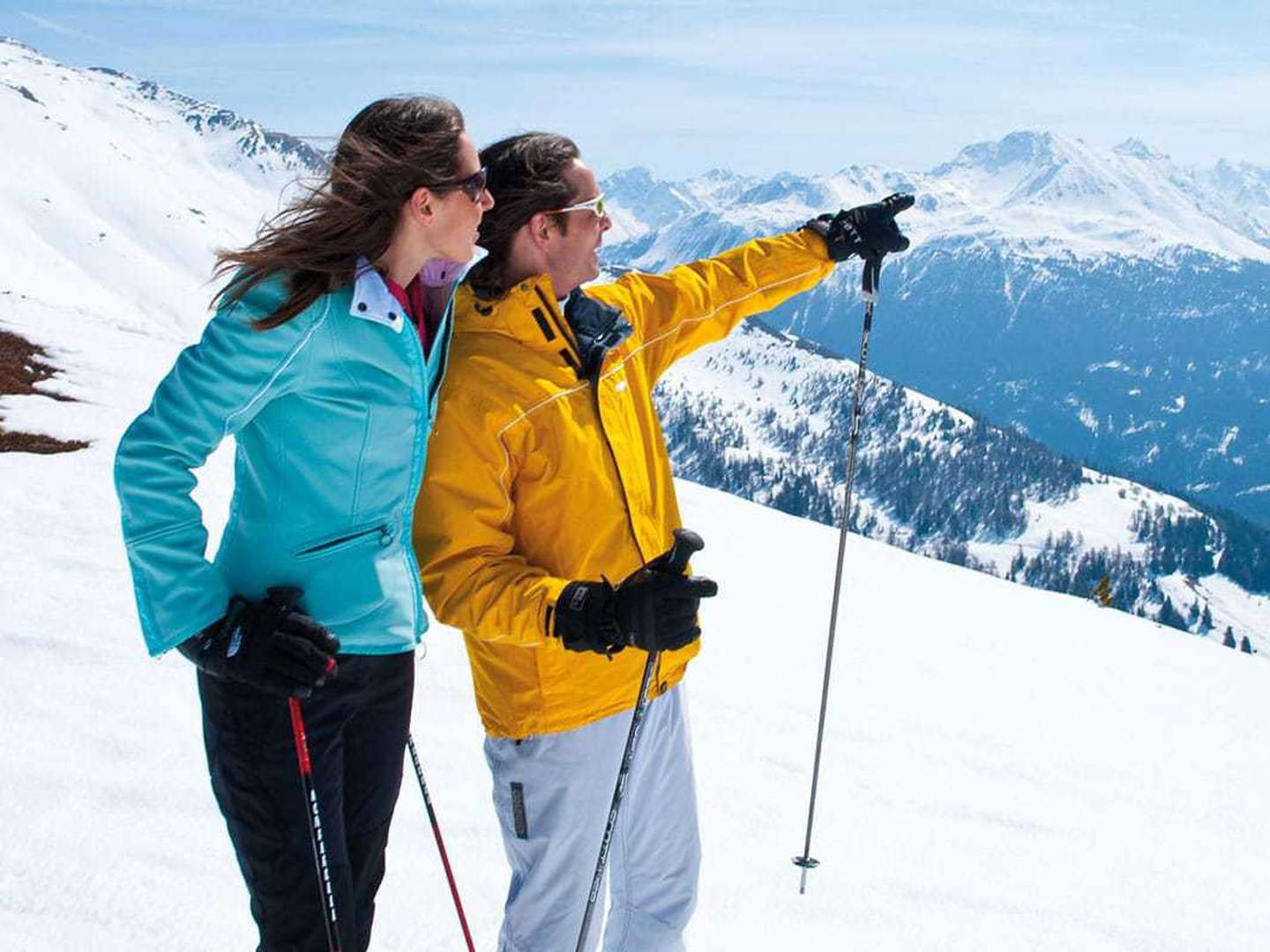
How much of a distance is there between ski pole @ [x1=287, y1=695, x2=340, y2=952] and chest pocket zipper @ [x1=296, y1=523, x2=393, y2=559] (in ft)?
1.23

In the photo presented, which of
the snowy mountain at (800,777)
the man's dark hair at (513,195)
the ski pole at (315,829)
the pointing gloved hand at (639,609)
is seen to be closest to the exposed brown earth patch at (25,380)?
the snowy mountain at (800,777)

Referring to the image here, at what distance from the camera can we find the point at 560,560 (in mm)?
3141

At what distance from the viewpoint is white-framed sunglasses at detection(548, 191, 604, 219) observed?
320cm

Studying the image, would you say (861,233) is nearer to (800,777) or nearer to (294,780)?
(294,780)

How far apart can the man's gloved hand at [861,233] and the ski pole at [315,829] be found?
10.2 ft

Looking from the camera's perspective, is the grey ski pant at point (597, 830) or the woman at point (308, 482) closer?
the woman at point (308, 482)

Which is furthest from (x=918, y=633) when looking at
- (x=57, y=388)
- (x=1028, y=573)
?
(x=1028, y=573)

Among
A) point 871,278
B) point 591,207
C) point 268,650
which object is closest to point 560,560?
point 268,650

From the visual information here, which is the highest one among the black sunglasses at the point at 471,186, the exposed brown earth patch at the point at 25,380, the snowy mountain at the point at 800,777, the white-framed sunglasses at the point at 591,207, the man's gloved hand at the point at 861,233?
the black sunglasses at the point at 471,186

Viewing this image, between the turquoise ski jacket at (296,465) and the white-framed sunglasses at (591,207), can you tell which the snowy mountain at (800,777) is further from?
the white-framed sunglasses at (591,207)

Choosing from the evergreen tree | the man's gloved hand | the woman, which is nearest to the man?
the woman

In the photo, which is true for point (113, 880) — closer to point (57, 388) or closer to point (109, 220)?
point (57, 388)

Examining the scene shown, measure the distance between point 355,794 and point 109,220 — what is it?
221152 mm

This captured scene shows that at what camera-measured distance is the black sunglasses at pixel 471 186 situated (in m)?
2.67
